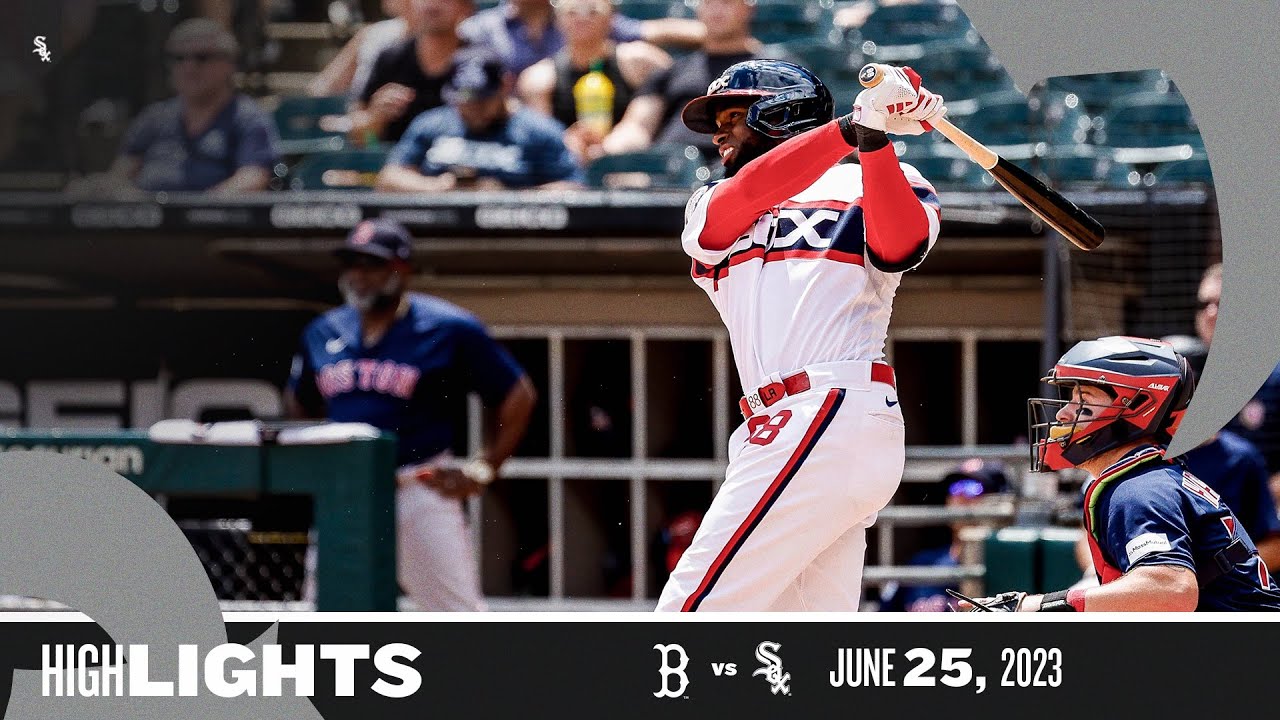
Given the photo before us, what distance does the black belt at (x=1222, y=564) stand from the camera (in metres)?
2.46

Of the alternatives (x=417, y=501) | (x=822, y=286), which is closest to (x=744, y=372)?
(x=822, y=286)

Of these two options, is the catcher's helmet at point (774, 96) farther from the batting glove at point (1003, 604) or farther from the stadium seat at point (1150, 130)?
the stadium seat at point (1150, 130)

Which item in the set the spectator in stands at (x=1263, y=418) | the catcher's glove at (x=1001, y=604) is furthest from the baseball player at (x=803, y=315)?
the spectator in stands at (x=1263, y=418)

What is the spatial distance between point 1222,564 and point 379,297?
307 cm

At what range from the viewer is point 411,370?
4766mm

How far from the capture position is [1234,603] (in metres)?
2.46

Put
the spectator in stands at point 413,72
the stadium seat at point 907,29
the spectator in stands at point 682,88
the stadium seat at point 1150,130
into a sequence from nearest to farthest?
→ 1. the spectator in stands at point 682,88
2. the stadium seat at point 1150,130
3. the spectator in stands at point 413,72
4. the stadium seat at point 907,29

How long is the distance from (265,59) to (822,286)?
5.28 metres

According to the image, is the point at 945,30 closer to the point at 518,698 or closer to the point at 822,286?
the point at 822,286

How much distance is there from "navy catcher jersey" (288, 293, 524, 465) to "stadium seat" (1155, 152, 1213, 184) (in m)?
2.76

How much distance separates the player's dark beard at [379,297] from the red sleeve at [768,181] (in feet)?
7.54

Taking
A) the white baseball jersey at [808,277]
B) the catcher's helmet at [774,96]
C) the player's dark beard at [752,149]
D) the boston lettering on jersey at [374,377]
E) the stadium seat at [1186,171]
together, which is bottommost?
the boston lettering on jersey at [374,377]

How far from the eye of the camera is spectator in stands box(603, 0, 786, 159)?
18.9ft

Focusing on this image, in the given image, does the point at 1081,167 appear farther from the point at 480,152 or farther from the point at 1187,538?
the point at 1187,538
